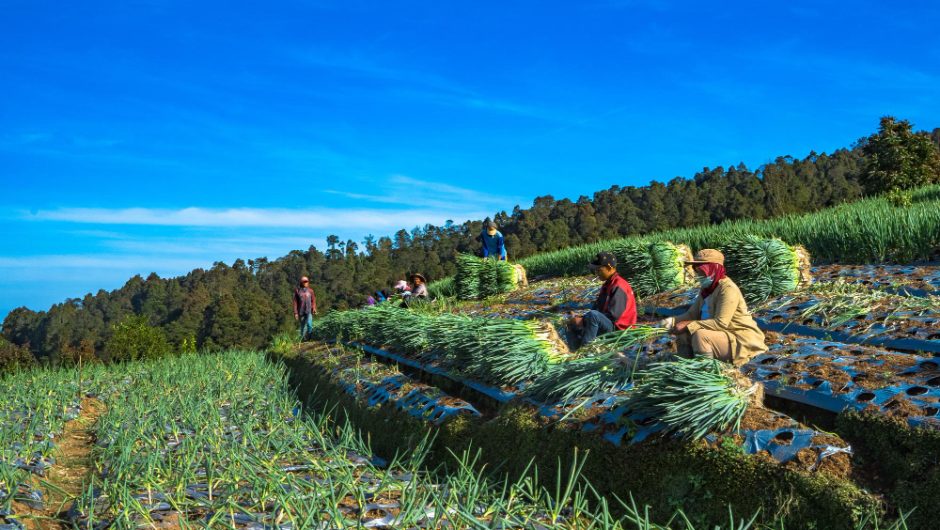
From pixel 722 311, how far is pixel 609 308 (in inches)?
73.2

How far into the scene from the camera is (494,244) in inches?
649

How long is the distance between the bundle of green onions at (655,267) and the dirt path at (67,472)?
7985mm

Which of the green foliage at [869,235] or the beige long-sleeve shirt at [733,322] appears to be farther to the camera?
the green foliage at [869,235]

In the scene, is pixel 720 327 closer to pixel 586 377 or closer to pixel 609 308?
pixel 586 377

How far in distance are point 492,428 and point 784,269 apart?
5510 millimetres

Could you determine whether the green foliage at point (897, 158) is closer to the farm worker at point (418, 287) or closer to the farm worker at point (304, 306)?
the farm worker at point (418, 287)

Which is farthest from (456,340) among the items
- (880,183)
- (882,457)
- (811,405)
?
(880,183)

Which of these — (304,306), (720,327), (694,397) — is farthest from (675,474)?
(304,306)

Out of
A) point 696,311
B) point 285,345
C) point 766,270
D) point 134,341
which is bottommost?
point 285,345

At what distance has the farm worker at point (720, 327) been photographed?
5703 millimetres

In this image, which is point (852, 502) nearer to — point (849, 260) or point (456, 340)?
point (456, 340)

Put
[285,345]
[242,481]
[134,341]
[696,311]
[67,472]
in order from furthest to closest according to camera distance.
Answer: [134,341]
[285,345]
[67,472]
[696,311]
[242,481]

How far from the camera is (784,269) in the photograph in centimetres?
965

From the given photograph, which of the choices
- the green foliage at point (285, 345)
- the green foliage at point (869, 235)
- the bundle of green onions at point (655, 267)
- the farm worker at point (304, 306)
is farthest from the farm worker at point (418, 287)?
the green foliage at point (869, 235)
